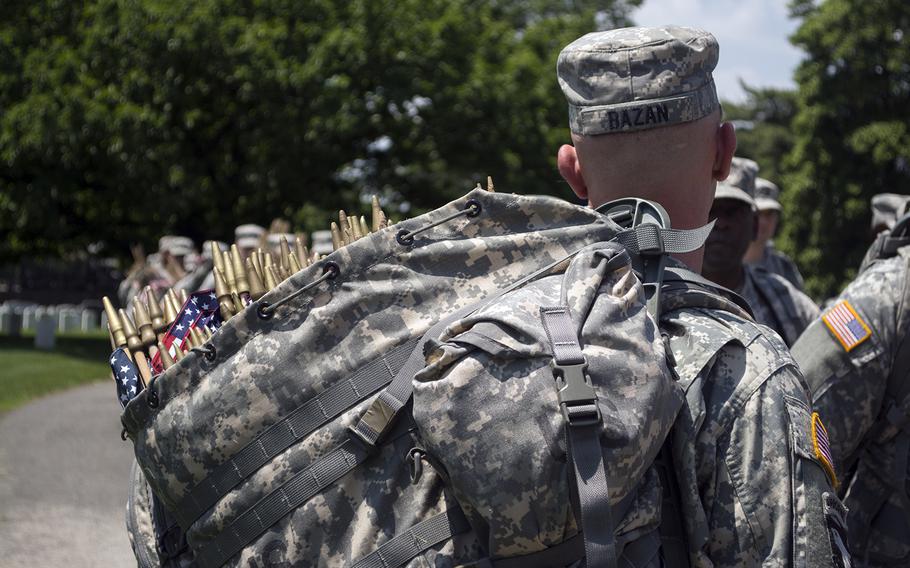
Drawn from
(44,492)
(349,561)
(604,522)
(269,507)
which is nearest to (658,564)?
(604,522)

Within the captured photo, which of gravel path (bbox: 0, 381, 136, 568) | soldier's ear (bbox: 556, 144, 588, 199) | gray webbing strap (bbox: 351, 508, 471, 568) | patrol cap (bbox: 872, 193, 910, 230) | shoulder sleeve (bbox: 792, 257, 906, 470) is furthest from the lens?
gravel path (bbox: 0, 381, 136, 568)

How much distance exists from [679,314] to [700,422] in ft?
0.88

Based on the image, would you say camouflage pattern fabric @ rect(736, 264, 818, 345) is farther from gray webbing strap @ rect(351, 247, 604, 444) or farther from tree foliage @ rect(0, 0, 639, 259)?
tree foliage @ rect(0, 0, 639, 259)

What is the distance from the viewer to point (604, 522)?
5.93ft

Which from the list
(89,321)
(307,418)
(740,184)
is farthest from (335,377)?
(89,321)

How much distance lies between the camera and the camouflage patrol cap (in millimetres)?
2271

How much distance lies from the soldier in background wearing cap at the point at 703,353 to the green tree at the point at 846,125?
33.9m

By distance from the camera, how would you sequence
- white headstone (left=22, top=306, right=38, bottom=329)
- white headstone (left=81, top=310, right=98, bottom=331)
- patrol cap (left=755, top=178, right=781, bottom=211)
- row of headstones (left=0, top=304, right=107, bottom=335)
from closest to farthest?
patrol cap (left=755, top=178, right=781, bottom=211)
row of headstones (left=0, top=304, right=107, bottom=335)
white headstone (left=22, top=306, right=38, bottom=329)
white headstone (left=81, top=310, right=98, bottom=331)

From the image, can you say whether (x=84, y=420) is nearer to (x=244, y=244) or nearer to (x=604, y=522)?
(x=244, y=244)

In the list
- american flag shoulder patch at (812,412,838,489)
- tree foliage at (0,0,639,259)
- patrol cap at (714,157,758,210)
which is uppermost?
american flag shoulder patch at (812,412,838,489)

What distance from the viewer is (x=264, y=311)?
2035 mm

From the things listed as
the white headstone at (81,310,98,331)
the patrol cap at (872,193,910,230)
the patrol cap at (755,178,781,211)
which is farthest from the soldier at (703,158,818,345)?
the white headstone at (81,310,98,331)

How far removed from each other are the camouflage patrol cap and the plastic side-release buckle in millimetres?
681

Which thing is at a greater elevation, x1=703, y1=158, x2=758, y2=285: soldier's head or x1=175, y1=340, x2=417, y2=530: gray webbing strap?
x1=175, y1=340, x2=417, y2=530: gray webbing strap
